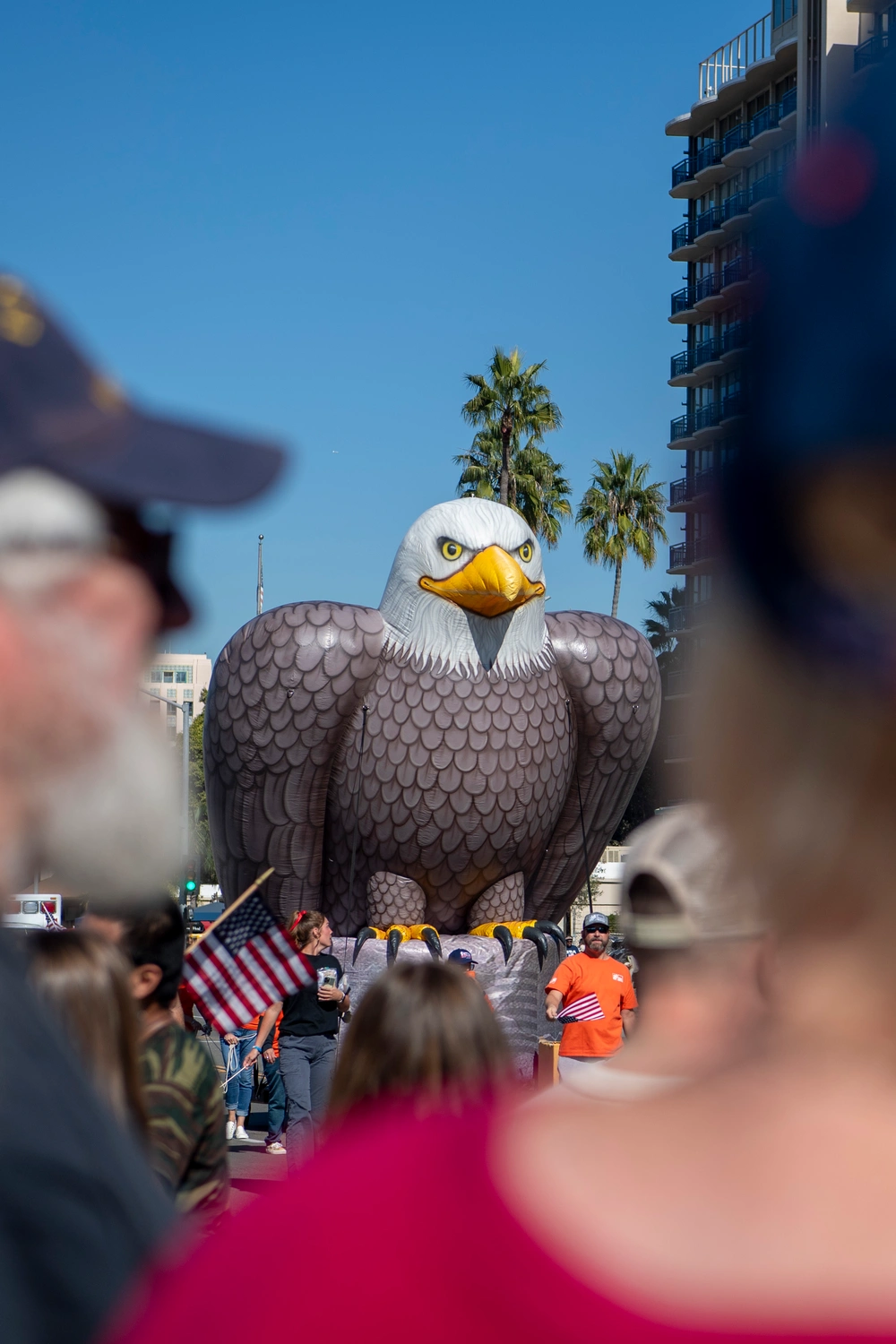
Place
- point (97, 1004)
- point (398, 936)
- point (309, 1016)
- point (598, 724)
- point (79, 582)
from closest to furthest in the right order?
1. point (79, 582)
2. point (97, 1004)
3. point (309, 1016)
4. point (398, 936)
5. point (598, 724)

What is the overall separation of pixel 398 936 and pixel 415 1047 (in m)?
7.50

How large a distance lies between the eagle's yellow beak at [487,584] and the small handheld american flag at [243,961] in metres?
4.73

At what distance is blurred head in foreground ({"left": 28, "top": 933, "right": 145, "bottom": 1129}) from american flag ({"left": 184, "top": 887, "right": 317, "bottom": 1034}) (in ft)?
9.48

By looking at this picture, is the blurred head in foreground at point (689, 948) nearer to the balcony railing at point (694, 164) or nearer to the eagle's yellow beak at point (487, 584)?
the eagle's yellow beak at point (487, 584)

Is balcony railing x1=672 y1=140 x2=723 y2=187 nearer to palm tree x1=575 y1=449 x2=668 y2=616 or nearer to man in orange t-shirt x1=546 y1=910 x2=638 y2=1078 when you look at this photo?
palm tree x1=575 y1=449 x2=668 y2=616

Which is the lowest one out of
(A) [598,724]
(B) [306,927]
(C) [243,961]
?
(B) [306,927]

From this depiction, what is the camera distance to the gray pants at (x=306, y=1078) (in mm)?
8656

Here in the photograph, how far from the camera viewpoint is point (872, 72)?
0.61m

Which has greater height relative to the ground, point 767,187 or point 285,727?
point 767,187

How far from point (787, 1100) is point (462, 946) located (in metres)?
10.1

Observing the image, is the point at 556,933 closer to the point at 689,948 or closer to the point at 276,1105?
the point at 276,1105

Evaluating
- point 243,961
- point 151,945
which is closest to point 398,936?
point 243,961

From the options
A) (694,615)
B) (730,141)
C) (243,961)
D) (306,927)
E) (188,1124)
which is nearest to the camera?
(694,615)

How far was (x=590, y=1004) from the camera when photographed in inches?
297
